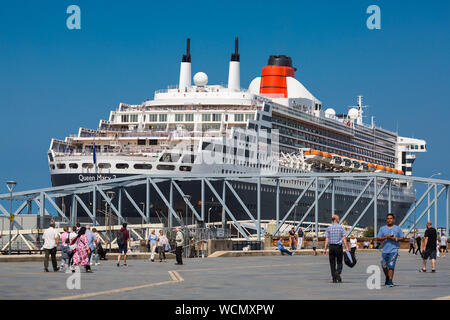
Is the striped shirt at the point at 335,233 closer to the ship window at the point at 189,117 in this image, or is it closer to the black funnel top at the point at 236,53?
the ship window at the point at 189,117

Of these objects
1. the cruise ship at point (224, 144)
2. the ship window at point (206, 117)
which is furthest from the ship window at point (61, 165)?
the ship window at point (206, 117)

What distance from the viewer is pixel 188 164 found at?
68812mm

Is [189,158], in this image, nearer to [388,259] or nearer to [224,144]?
[224,144]

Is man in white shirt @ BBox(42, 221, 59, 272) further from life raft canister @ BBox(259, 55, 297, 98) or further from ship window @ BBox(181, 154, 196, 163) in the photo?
life raft canister @ BBox(259, 55, 297, 98)

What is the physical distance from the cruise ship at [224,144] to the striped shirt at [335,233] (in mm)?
38465

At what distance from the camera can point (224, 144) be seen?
235 feet

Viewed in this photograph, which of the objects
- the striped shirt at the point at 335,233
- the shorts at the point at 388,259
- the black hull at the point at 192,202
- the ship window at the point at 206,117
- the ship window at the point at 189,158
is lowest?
the shorts at the point at 388,259

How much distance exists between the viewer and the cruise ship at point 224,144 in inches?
2704

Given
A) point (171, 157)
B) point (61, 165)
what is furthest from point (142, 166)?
point (61, 165)

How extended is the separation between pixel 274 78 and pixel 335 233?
8047 cm

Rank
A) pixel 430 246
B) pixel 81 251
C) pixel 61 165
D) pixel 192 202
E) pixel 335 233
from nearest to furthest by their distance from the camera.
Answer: pixel 335 233
pixel 81 251
pixel 430 246
pixel 192 202
pixel 61 165

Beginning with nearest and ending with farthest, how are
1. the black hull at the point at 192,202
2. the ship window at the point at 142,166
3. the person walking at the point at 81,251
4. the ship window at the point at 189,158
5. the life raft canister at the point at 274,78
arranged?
1. the person walking at the point at 81,251
2. the black hull at the point at 192,202
3. the ship window at the point at 142,166
4. the ship window at the point at 189,158
5. the life raft canister at the point at 274,78

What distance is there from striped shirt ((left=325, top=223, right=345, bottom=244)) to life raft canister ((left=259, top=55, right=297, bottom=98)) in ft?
256

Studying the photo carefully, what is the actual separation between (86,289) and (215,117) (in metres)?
59.8
